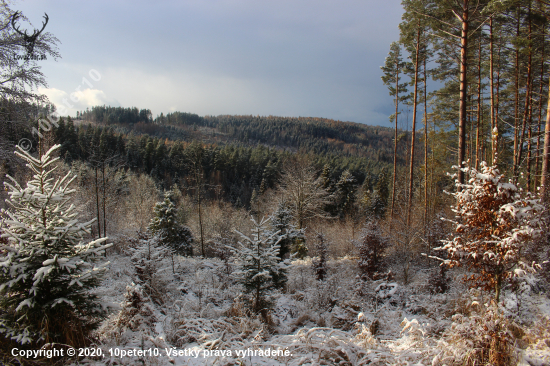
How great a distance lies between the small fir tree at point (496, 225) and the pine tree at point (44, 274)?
6.04 meters

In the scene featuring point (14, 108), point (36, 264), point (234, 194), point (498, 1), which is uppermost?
point (498, 1)

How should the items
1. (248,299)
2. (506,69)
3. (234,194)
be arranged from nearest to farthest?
(248,299) → (506,69) → (234,194)

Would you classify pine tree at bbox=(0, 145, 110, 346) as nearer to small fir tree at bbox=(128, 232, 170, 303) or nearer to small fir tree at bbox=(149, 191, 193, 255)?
small fir tree at bbox=(128, 232, 170, 303)

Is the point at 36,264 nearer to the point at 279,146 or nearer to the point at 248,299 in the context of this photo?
the point at 248,299

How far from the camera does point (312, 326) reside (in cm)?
727

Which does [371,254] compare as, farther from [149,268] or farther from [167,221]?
[167,221]

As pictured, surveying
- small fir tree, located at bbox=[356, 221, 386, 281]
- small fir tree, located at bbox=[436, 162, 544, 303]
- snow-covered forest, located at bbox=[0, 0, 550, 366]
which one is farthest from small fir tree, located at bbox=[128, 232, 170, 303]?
small fir tree, located at bbox=[436, 162, 544, 303]

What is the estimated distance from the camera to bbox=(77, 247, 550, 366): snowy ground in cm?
385

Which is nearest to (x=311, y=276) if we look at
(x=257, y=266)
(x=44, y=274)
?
(x=257, y=266)

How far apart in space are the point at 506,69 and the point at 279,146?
132365 millimetres

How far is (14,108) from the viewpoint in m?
7.43

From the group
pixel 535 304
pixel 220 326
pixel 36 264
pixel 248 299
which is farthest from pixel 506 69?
pixel 36 264

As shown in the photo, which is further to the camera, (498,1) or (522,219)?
(498,1)

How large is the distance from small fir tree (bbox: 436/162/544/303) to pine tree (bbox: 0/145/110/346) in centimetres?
604
